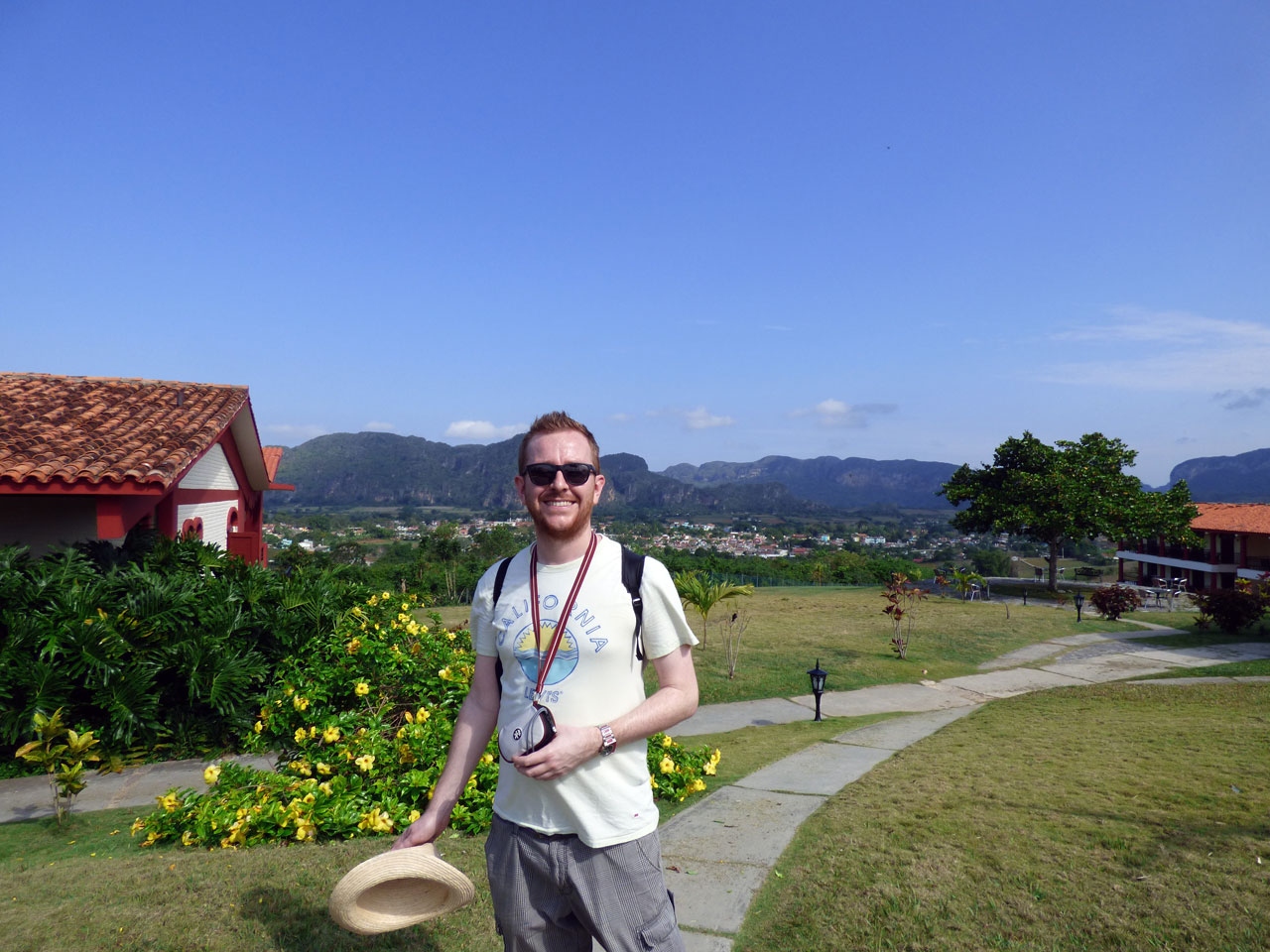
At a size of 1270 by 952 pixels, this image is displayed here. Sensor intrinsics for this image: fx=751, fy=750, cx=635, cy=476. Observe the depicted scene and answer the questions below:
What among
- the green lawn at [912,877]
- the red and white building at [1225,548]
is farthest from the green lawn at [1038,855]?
the red and white building at [1225,548]

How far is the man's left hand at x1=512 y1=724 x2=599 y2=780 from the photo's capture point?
1.97 metres

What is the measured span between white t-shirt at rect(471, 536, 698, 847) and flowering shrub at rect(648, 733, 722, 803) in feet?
12.1

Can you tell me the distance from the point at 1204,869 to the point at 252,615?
773 cm

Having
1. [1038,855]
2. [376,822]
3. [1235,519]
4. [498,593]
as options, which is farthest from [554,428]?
[1235,519]

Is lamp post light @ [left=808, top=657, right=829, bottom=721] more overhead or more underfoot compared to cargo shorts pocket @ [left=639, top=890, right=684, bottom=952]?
more underfoot

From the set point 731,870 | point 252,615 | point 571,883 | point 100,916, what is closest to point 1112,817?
point 731,870

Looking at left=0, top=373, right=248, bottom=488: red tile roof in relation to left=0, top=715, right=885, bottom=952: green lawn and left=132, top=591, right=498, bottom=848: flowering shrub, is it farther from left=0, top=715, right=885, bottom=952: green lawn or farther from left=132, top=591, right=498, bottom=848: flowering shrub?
left=0, top=715, right=885, bottom=952: green lawn

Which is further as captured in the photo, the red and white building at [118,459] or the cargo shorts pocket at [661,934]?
the red and white building at [118,459]

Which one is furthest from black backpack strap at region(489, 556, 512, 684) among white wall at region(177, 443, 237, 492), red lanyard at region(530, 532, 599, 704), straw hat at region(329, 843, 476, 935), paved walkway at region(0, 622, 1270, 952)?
white wall at region(177, 443, 237, 492)

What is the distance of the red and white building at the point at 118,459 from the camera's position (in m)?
7.77

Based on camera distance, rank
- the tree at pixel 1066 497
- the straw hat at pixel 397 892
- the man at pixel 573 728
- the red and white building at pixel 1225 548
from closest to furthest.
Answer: the man at pixel 573 728 → the straw hat at pixel 397 892 → the tree at pixel 1066 497 → the red and white building at pixel 1225 548

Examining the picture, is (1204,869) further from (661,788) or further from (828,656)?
(828,656)

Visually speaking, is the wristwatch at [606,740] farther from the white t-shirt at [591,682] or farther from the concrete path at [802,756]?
the concrete path at [802,756]

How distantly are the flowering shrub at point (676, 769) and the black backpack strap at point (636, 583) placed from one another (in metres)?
3.81
